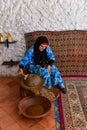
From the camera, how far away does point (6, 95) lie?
7.88 feet

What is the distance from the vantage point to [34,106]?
2.03 m

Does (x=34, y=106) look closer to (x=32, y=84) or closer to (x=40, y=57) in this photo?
(x=32, y=84)

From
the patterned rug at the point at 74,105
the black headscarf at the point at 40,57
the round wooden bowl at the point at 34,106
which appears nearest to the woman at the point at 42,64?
the black headscarf at the point at 40,57

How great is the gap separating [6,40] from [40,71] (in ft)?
2.32

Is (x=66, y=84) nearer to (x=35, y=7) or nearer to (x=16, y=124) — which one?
(x=16, y=124)

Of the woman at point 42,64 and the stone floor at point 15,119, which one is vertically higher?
the woman at point 42,64

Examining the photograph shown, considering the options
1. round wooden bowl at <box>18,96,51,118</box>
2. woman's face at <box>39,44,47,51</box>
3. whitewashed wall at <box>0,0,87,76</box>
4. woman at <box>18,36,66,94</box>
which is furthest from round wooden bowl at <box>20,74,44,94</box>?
whitewashed wall at <box>0,0,87,76</box>

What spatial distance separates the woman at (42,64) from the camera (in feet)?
7.73

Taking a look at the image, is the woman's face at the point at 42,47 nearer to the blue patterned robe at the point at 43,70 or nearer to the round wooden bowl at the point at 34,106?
the blue patterned robe at the point at 43,70

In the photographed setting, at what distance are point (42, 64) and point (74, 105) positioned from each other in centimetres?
65

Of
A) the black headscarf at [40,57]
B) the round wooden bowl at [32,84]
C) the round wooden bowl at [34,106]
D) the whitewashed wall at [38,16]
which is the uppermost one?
the whitewashed wall at [38,16]

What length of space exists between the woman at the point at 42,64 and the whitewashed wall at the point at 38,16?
1.30 ft

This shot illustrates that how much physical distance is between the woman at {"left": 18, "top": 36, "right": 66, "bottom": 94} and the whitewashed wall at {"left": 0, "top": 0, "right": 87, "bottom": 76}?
398 mm

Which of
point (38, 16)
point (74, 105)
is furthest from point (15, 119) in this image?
point (38, 16)
